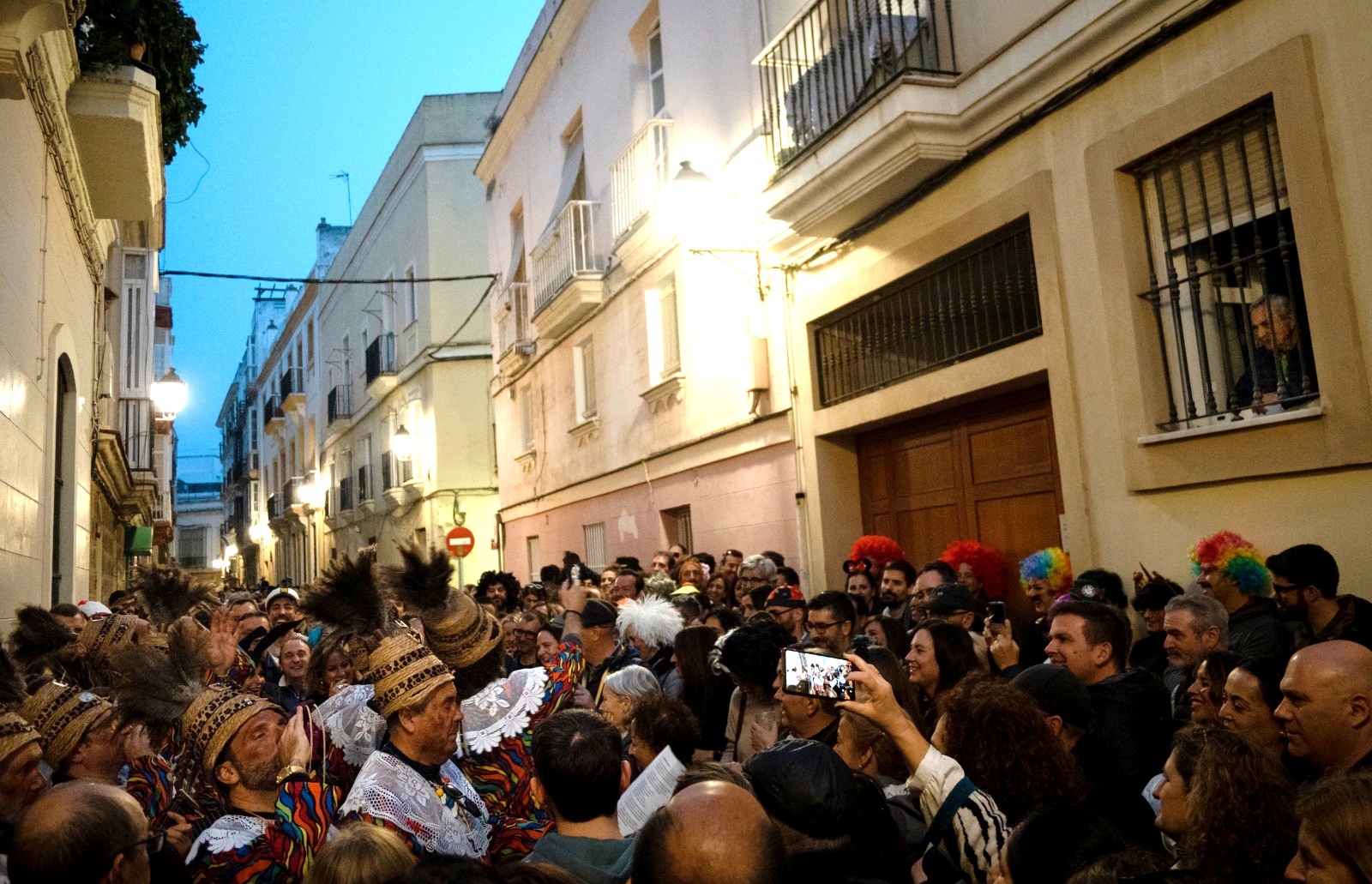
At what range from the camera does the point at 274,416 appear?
47.1 meters

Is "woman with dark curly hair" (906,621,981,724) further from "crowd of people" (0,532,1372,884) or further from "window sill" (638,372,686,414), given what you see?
"window sill" (638,372,686,414)

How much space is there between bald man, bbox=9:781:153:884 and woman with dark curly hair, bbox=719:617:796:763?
7.95 ft

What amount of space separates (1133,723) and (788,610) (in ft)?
9.05

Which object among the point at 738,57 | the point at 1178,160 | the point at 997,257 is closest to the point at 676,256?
the point at 738,57

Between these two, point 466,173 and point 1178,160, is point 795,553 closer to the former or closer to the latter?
point 1178,160

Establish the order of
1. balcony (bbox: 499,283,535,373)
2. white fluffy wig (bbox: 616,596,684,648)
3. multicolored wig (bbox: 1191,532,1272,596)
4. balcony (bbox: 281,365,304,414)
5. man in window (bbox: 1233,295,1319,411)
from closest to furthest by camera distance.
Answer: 1. multicolored wig (bbox: 1191,532,1272,596)
2. man in window (bbox: 1233,295,1319,411)
3. white fluffy wig (bbox: 616,596,684,648)
4. balcony (bbox: 499,283,535,373)
5. balcony (bbox: 281,365,304,414)

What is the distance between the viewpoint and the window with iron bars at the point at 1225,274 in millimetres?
5738

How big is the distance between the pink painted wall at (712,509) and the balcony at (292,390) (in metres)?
26.0

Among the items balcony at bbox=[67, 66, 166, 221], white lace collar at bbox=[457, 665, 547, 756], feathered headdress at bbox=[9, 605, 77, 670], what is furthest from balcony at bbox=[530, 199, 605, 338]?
white lace collar at bbox=[457, 665, 547, 756]

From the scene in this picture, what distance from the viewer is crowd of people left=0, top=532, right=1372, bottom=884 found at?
2428 mm

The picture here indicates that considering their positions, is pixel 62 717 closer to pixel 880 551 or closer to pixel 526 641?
pixel 526 641

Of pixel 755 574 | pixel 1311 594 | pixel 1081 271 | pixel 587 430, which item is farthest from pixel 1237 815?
pixel 587 430

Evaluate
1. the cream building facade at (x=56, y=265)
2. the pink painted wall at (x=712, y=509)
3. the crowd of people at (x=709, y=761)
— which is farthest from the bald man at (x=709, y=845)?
the pink painted wall at (x=712, y=509)

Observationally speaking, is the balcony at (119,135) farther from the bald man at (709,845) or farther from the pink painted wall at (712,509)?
the bald man at (709,845)
